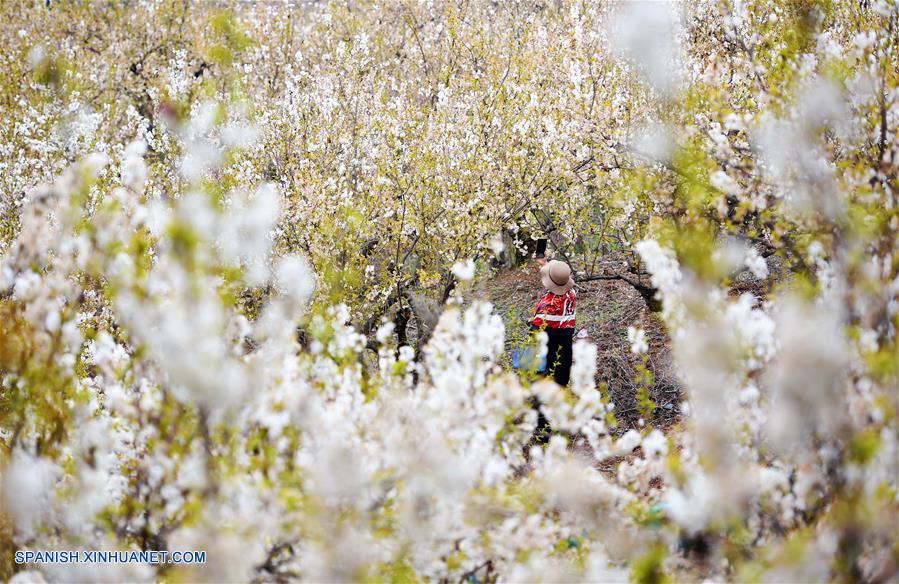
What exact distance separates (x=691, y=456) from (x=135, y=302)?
3.03m

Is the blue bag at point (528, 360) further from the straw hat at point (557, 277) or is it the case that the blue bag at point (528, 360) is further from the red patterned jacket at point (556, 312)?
the straw hat at point (557, 277)

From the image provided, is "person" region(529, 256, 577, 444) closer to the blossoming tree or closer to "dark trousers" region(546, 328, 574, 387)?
"dark trousers" region(546, 328, 574, 387)

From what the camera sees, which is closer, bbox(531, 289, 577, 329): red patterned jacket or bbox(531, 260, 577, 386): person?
bbox(531, 260, 577, 386): person

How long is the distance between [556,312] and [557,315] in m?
0.04

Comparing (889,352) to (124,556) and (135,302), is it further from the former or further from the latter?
(124,556)

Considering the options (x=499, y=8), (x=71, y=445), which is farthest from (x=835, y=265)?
(x=499, y=8)

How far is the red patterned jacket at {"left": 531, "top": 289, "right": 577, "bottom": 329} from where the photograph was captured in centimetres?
898

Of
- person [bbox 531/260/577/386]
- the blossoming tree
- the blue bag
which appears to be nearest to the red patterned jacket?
person [bbox 531/260/577/386]

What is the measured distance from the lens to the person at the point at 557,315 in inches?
348

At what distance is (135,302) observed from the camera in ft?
10.4

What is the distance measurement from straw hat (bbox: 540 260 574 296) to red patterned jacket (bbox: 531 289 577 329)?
92 millimetres

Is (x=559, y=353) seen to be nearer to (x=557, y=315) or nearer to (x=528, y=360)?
(x=557, y=315)

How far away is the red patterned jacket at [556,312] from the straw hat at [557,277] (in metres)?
0.09

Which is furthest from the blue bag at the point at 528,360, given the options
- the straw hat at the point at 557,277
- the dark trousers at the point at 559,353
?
the straw hat at the point at 557,277
